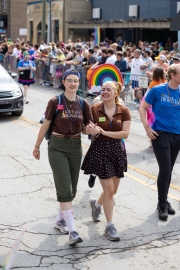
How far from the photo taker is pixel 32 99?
17969 mm

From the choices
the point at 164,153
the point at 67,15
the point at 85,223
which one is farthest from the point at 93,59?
the point at 67,15

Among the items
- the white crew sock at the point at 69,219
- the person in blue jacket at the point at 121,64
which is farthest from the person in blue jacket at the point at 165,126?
the person in blue jacket at the point at 121,64

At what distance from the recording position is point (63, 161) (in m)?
5.54

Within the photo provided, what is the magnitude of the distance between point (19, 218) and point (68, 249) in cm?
112

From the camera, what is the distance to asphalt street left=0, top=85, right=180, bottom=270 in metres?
5.18

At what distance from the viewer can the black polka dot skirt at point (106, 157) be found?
225 inches

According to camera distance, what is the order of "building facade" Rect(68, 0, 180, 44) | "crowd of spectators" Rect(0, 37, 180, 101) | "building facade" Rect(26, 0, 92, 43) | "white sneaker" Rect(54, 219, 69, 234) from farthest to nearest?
"building facade" Rect(26, 0, 92, 43) → "building facade" Rect(68, 0, 180, 44) → "crowd of spectators" Rect(0, 37, 180, 101) → "white sneaker" Rect(54, 219, 69, 234)

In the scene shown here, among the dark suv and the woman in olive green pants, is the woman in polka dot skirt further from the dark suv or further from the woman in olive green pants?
the dark suv

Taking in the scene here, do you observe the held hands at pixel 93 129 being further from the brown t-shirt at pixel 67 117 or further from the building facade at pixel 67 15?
the building facade at pixel 67 15

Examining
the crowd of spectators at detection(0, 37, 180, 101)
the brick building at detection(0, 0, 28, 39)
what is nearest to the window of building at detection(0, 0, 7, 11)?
the brick building at detection(0, 0, 28, 39)

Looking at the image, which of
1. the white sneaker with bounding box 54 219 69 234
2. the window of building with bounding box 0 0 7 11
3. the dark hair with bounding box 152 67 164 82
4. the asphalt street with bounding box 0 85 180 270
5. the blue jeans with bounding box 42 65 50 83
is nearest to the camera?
the asphalt street with bounding box 0 85 180 270

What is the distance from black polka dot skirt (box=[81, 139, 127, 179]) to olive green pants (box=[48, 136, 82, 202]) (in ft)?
0.63

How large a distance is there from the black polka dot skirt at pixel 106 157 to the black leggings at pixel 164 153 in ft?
2.58

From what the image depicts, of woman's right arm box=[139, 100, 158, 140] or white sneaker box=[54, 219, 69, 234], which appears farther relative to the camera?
woman's right arm box=[139, 100, 158, 140]
